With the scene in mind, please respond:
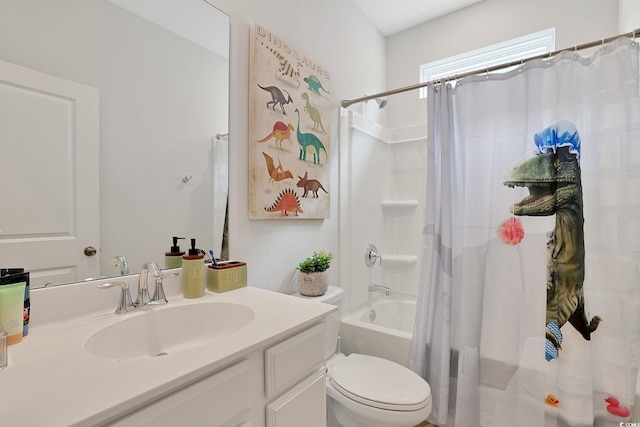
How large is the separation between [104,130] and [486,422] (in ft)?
6.86

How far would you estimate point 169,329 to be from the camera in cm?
96

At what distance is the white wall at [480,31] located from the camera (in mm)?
1920

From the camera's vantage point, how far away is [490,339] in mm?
1534

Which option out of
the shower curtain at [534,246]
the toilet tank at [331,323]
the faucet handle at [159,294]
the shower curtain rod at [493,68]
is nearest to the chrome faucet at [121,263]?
the faucet handle at [159,294]

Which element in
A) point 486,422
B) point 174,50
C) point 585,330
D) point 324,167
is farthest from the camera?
point 324,167

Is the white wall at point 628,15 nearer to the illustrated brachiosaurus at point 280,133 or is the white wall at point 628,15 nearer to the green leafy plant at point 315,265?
the illustrated brachiosaurus at point 280,133

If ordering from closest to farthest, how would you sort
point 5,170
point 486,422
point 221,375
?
point 221,375 → point 5,170 → point 486,422

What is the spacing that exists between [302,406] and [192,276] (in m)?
0.56

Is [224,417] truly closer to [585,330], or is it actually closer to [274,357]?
[274,357]

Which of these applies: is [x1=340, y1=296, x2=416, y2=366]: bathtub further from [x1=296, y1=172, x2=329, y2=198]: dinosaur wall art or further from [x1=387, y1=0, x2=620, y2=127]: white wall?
[x1=387, y1=0, x2=620, y2=127]: white wall

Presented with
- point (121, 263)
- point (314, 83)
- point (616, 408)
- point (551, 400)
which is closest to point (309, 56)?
point (314, 83)

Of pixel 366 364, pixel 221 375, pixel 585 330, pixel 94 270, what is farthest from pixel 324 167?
pixel 585 330

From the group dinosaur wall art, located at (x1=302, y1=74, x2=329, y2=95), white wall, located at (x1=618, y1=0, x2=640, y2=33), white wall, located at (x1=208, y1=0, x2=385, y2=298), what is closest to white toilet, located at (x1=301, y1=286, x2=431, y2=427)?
white wall, located at (x1=208, y1=0, x2=385, y2=298)

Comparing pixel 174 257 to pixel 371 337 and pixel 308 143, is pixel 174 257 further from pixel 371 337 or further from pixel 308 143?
pixel 371 337
